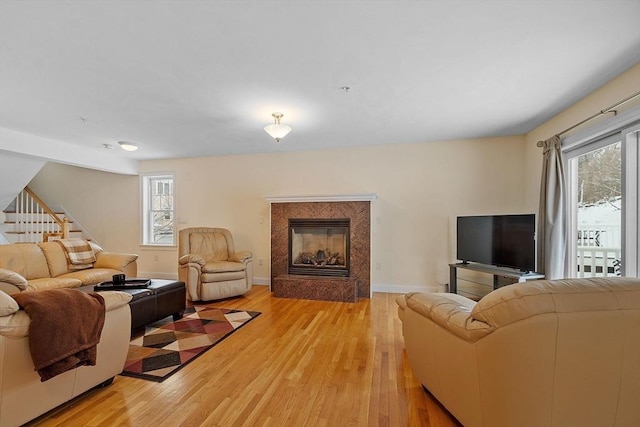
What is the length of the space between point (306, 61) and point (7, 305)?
95.4 inches

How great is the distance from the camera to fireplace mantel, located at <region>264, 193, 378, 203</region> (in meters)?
4.63

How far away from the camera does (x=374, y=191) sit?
4957 millimetres

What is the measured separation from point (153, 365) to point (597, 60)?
4376 millimetres

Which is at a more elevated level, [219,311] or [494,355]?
[494,355]

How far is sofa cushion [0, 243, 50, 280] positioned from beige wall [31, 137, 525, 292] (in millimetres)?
2211

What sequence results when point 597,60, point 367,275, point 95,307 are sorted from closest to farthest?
point 95,307 → point 597,60 → point 367,275

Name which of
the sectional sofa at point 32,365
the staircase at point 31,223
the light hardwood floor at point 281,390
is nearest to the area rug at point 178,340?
the light hardwood floor at point 281,390

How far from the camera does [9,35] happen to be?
1996mm

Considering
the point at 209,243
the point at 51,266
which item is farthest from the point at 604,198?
the point at 51,266

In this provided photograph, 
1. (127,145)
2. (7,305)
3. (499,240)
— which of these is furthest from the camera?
(127,145)

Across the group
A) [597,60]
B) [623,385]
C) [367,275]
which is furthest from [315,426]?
[597,60]

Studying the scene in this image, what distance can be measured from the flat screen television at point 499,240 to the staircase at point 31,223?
24.5 ft

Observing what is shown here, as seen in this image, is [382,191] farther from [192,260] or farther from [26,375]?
[26,375]

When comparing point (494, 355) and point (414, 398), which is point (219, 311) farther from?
point (494, 355)
